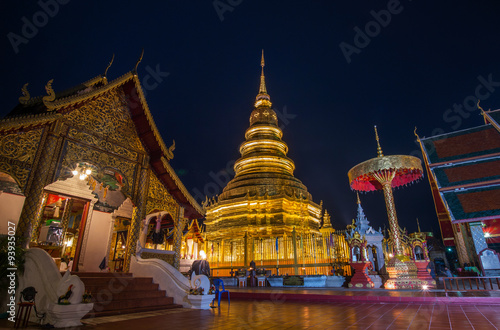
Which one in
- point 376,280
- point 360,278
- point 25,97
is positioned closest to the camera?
point 25,97

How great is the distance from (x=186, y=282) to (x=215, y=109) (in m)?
37.4

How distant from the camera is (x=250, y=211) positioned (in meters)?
21.3

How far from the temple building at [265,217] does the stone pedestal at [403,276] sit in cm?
274

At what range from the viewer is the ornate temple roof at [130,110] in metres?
6.30

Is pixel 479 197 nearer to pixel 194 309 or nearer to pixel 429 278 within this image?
pixel 429 278

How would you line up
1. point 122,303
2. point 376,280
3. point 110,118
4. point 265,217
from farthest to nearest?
point 265,217
point 376,280
point 110,118
point 122,303

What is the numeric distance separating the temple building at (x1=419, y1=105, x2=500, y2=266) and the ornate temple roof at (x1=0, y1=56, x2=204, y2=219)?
1228cm

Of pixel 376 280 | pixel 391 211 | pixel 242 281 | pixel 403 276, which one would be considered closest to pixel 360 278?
pixel 376 280

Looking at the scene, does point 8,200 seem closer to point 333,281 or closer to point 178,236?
point 178,236

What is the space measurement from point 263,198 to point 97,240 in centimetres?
1319

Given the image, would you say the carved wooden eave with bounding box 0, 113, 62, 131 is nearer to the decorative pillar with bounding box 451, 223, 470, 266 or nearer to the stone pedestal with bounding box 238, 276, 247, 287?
the stone pedestal with bounding box 238, 276, 247, 287

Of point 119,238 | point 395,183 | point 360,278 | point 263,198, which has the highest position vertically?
point 263,198

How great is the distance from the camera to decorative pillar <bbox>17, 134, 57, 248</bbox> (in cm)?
550

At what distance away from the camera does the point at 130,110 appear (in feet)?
27.5
